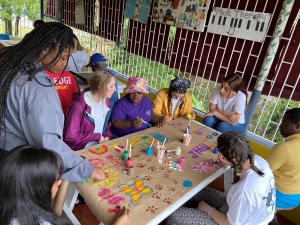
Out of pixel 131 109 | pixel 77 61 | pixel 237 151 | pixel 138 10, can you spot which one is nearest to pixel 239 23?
pixel 131 109

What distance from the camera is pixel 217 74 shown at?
9.98ft

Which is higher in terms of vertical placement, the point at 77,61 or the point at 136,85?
the point at 136,85

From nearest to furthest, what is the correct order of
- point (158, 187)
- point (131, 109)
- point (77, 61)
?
point (158, 187)
point (131, 109)
point (77, 61)

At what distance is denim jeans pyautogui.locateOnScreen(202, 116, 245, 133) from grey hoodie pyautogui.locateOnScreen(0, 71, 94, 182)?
76.9 inches

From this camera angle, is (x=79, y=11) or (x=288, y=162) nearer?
(x=288, y=162)

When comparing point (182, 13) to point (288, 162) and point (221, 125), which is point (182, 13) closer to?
point (221, 125)

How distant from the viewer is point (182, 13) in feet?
10.5

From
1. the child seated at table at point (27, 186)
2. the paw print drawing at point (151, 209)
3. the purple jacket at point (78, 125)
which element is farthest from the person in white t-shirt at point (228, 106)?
the child seated at table at point (27, 186)

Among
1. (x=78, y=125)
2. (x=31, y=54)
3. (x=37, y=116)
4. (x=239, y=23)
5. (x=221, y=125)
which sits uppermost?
(x=239, y=23)

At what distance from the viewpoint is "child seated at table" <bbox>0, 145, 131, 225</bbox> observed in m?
0.81

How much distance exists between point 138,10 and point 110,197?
3471 mm

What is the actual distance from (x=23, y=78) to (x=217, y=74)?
8.37ft

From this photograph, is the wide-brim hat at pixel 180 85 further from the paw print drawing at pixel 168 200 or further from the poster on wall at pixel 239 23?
the paw print drawing at pixel 168 200

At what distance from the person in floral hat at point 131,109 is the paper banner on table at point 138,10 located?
6.63 feet
